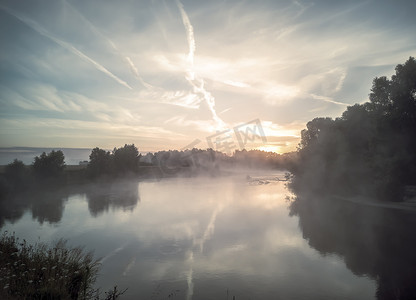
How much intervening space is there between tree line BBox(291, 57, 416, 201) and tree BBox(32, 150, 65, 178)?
74.2 metres

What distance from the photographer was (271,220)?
137 ft

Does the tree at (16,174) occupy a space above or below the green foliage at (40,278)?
above

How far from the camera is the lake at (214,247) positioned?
19125 millimetres

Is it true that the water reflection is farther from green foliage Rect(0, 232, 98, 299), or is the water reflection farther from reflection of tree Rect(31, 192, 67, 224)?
green foliage Rect(0, 232, 98, 299)

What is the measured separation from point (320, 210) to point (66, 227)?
4275cm

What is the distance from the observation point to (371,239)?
31.1 metres

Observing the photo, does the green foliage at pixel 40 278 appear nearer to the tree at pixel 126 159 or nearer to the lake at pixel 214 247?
the lake at pixel 214 247

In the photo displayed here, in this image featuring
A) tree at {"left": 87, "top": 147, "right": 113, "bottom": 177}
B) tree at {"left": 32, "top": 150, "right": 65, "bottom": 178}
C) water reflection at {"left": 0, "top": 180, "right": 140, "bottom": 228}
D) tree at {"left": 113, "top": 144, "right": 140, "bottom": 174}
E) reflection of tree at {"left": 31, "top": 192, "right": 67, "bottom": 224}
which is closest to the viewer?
reflection of tree at {"left": 31, "top": 192, "right": 67, "bottom": 224}

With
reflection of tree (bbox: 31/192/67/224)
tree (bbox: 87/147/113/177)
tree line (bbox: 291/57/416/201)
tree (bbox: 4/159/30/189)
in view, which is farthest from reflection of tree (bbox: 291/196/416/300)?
tree (bbox: 87/147/113/177)

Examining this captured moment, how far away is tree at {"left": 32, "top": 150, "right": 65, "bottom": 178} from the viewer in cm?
7469

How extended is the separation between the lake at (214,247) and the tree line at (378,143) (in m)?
8.47

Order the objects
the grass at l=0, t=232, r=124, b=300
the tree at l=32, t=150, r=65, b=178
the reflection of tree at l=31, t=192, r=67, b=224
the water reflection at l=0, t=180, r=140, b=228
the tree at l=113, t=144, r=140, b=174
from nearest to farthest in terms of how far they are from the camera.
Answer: the grass at l=0, t=232, r=124, b=300 → the reflection of tree at l=31, t=192, r=67, b=224 → the water reflection at l=0, t=180, r=140, b=228 → the tree at l=32, t=150, r=65, b=178 → the tree at l=113, t=144, r=140, b=174

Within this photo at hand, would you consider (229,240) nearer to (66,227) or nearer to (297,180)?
(66,227)

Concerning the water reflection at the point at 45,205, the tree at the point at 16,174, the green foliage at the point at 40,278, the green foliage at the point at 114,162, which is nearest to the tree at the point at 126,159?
the green foliage at the point at 114,162
